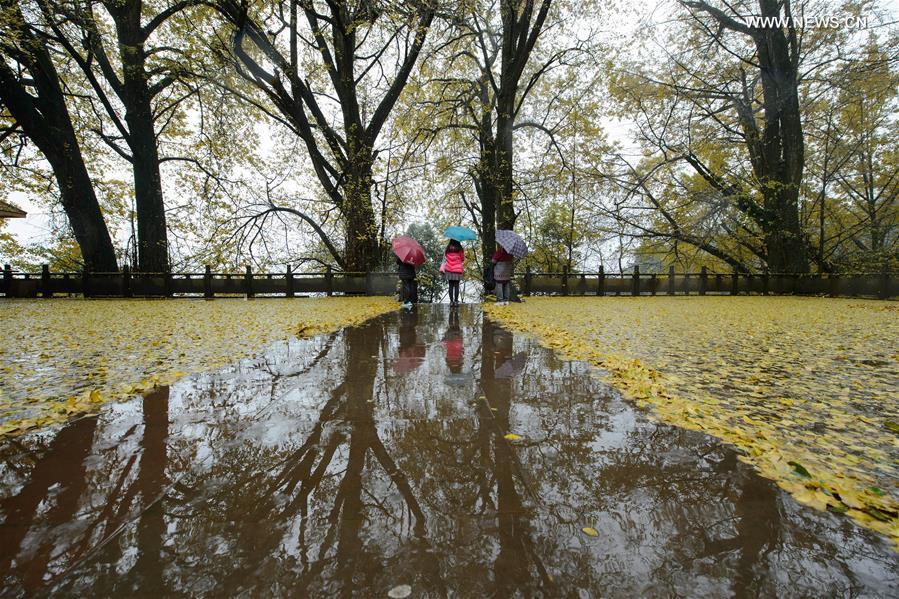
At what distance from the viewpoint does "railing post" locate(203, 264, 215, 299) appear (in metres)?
15.3

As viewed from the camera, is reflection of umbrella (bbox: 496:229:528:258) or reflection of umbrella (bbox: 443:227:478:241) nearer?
reflection of umbrella (bbox: 443:227:478:241)

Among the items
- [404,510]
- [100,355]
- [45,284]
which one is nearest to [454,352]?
[404,510]

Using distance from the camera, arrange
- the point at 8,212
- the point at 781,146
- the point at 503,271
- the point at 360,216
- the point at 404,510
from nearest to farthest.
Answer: the point at 404,510 → the point at 503,271 → the point at 8,212 → the point at 360,216 → the point at 781,146

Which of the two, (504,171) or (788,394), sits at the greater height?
(504,171)

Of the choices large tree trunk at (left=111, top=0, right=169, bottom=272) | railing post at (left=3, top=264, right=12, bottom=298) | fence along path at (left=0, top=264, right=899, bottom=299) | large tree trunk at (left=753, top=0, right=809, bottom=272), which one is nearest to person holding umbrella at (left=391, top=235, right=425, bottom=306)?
fence along path at (left=0, top=264, right=899, bottom=299)

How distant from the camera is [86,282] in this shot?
48.0 feet

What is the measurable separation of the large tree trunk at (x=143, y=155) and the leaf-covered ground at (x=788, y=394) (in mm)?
14974

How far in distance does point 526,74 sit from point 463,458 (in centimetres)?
1956

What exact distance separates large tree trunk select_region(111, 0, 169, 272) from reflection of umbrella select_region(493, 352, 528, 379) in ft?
51.7

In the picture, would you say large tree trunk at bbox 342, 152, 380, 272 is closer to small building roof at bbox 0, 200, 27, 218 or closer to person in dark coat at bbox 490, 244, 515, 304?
person in dark coat at bbox 490, 244, 515, 304

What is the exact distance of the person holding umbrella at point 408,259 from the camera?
9.05 m

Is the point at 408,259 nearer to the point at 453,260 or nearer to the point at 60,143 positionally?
the point at 453,260

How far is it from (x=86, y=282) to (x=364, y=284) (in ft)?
33.0

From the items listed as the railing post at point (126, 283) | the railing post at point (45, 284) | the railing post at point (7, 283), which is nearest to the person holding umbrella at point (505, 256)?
the railing post at point (126, 283)
